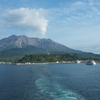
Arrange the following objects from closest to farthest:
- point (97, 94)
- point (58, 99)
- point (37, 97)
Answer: point (58, 99)
point (37, 97)
point (97, 94)

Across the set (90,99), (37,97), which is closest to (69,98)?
(90,99)

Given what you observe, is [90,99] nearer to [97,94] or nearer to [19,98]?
[97,94]

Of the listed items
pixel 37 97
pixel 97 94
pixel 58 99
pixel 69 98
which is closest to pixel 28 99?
pixel 37 97

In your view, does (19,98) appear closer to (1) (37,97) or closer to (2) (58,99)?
(1) (37,97)

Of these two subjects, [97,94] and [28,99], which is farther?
[97,94]

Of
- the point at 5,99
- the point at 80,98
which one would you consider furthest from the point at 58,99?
the point at 5,99

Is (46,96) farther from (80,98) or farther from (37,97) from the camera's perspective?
(80,98)

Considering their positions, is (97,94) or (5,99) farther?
(97,94)

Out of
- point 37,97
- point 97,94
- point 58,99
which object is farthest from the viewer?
point 97,94
